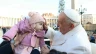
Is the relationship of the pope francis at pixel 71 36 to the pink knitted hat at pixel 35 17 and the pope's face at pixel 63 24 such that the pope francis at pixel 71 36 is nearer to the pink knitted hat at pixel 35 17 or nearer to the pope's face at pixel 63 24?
the pope's face at pixel 63 24

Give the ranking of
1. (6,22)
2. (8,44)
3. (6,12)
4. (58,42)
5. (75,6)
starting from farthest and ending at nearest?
(6,12) → (6,22) → (75,6) → (58,42) → (8,44)

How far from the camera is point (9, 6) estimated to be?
114 inches

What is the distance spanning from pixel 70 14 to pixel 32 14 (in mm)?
250

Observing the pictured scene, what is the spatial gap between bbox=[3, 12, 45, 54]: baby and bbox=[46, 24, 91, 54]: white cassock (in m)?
0.13

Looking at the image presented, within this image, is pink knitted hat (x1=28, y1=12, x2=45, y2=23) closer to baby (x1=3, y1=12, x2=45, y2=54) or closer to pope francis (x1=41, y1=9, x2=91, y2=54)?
baby (x1=3, y1=12, x2=45, y2=54)

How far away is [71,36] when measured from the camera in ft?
3.81

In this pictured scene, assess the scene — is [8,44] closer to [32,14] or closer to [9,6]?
[32,14]

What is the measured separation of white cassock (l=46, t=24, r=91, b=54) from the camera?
3.53 ft

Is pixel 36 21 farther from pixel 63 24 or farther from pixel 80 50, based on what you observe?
pixel 80 50

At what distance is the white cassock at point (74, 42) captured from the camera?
1075 millimetres

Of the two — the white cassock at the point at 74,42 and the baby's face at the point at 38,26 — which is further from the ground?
the baby's face at the point at 38,26

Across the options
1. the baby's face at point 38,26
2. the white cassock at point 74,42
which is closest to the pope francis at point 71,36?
the white cassock at point 74,42

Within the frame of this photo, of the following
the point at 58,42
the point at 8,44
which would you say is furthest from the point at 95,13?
the point at 8,44

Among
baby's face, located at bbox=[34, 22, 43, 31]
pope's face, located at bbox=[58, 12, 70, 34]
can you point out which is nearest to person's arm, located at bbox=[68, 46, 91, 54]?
pope's face, located at bbox=[58, 12, 70, 34]
